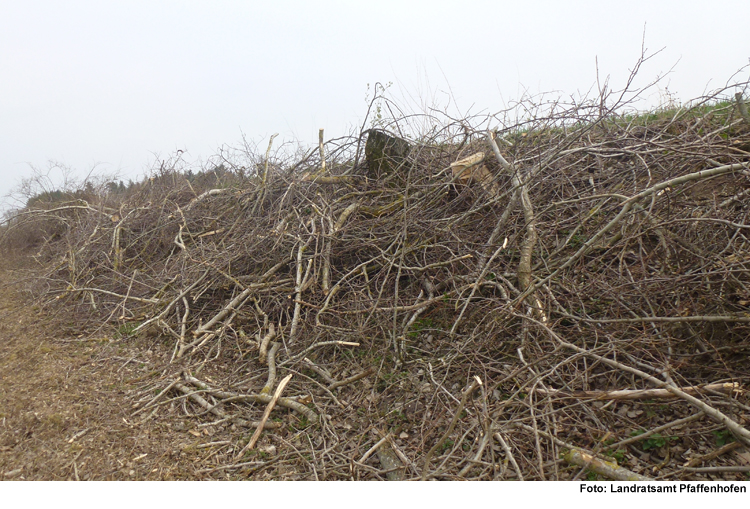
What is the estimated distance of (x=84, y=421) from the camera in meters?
3.22

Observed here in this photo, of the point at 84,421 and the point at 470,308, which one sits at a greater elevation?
the point at 470,308

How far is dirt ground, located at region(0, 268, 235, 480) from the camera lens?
2.78 meters

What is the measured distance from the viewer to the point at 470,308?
357cm

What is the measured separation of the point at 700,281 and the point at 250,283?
11.7ft

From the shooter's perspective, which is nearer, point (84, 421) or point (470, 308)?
point (84, 421)

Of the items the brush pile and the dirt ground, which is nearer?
the brush pile

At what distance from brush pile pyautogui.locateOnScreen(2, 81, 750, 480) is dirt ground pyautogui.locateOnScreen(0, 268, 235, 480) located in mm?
218

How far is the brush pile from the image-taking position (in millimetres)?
2529

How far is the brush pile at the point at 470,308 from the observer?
253 cm

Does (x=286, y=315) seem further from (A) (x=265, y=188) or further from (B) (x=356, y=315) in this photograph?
(A) (x=265, y=188)

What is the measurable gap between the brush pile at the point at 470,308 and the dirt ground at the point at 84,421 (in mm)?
218

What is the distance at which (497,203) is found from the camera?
4262 mm

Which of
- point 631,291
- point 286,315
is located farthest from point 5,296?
point 631,291

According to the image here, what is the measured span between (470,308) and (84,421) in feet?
8.99
